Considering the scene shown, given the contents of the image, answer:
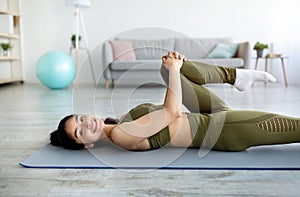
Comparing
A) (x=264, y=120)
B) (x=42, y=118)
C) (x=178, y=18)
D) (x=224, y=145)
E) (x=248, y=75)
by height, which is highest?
(x=178, y=18)

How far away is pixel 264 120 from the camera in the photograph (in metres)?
1.37

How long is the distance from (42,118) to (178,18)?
3353 millimetres

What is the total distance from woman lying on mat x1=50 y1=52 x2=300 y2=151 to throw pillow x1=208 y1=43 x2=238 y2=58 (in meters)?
2.97

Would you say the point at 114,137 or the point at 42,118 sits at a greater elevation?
the point at 114,137

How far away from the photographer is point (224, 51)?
443cm

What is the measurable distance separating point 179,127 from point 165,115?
4.1 inches

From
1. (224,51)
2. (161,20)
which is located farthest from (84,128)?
(161,20)

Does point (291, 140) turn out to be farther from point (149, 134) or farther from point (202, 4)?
point (202, 4)

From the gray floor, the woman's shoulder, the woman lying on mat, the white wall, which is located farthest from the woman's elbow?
the white wall

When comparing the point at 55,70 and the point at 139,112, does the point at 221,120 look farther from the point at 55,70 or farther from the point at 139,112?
the point at 55,70

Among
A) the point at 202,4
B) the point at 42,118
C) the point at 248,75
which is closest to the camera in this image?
the point at 248,75

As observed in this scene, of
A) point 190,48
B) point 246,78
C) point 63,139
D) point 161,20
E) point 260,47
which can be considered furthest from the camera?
point 161,20

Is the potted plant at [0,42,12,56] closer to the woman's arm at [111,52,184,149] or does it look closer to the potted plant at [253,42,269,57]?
the potted plant at [253,42,269,57]

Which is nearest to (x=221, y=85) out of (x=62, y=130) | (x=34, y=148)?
(x=62, y=130)
